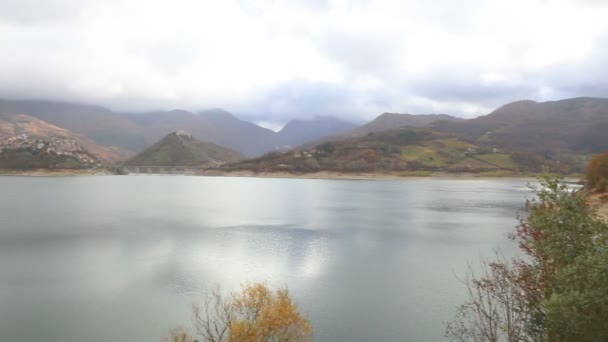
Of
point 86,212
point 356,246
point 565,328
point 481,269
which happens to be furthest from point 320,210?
point 565,328

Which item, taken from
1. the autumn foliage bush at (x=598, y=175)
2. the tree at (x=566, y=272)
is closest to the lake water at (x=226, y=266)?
the tree at (x=566, y=272)

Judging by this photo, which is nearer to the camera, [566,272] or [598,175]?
[566,272]

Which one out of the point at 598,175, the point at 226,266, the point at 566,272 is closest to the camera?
the point at 566,272

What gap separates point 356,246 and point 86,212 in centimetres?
5542

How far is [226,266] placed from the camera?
38719 millimetres

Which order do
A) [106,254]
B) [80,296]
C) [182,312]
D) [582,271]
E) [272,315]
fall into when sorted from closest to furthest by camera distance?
[582,271]
[272,315]
[182,312]
[80,296]
[106,254]

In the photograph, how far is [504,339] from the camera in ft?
72.0

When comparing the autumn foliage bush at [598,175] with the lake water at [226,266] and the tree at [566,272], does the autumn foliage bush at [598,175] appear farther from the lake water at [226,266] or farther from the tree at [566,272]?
the tree at [566,272]

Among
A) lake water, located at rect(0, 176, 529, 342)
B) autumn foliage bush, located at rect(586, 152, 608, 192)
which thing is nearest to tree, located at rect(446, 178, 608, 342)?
lake water, located at rect(0, 176, 529, 342)

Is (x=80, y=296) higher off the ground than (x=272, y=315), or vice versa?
(x=272, y=315)

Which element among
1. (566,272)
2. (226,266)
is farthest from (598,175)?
(566,272)

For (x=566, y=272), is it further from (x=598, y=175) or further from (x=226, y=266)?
(x=598, y=175)

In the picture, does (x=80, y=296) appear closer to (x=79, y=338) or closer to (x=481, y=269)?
(x=79, y=338)

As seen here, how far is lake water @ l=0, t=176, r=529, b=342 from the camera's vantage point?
977 inches
